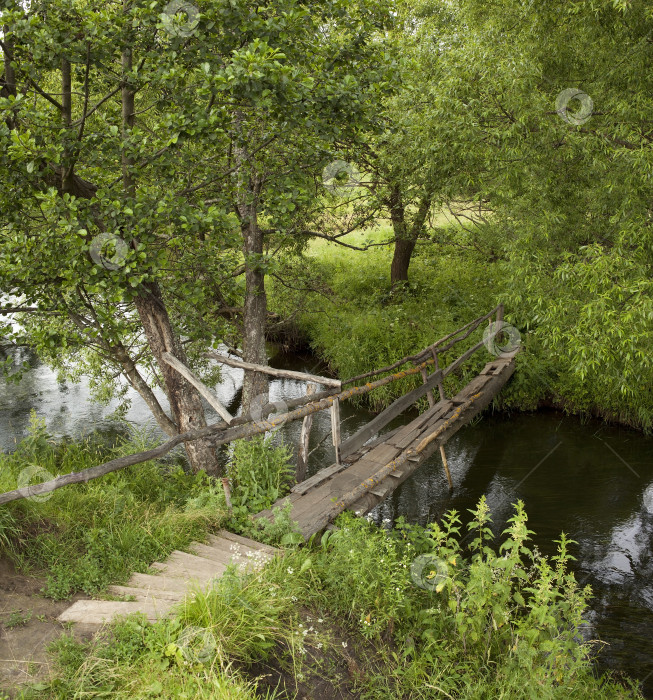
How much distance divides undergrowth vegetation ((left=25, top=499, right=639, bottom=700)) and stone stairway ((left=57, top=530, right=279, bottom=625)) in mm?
200

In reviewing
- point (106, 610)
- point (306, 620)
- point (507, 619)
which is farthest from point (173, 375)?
point (507, 619)

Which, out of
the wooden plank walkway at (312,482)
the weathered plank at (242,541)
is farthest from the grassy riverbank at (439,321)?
the weathered plank at (242,541)

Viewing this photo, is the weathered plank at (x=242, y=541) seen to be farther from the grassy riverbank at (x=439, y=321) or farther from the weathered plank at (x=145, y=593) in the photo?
the grassy riverbank at (x=439, y=321)

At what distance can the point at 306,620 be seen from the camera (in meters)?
4.49

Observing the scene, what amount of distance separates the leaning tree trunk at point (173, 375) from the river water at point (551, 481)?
1.51 metres

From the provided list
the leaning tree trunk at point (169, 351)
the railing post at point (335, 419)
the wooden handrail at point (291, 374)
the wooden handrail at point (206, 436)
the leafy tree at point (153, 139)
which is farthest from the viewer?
the leaning tree trunk at point (169, 351)

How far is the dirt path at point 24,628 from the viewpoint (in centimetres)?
365

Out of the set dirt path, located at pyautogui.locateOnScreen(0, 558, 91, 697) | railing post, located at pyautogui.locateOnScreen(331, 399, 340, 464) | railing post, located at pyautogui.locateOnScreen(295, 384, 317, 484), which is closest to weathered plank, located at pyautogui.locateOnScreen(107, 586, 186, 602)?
dirt path, located at pyautogui.locateOnScreen(0, 558, 91, 697)

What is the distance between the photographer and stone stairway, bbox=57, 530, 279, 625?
4.19 metres

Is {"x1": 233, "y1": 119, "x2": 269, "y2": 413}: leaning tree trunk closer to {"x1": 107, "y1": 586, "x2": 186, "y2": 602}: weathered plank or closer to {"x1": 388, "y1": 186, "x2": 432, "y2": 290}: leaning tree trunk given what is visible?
{"x1": 388, "y1": 186, "x2": 432, "y2": 290}: leaning tree trunk

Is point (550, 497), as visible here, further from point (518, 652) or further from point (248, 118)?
point (248, 118)

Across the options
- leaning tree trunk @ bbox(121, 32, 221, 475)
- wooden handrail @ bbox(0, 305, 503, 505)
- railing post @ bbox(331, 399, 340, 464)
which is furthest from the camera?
leaning tree trunk @ bbox(121, 32, 221, 475)

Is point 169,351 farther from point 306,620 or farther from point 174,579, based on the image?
point 306,620

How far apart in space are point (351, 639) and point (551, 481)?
22.2 ft
